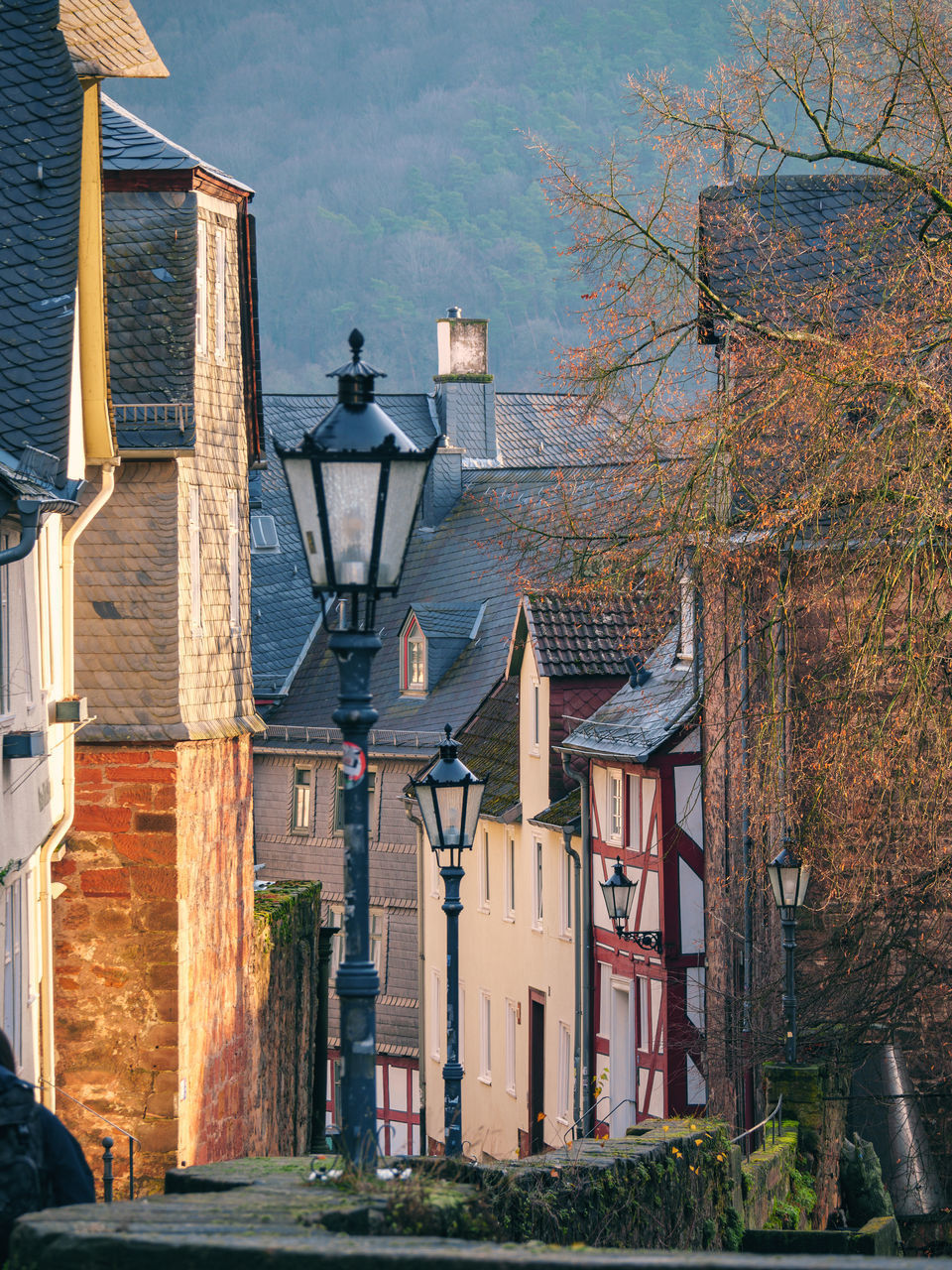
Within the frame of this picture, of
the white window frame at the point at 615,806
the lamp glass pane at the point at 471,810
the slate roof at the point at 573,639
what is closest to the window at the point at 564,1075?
the white window frame at the point at 615,806

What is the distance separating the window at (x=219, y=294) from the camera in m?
19.2

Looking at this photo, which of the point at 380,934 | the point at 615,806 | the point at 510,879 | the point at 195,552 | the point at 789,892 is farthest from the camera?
the point at 380,934

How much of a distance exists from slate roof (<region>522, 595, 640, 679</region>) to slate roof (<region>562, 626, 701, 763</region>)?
756mm

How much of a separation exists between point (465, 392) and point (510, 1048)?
76.4ft

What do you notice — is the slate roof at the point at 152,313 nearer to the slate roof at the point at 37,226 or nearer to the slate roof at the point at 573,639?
the slate roof at the point at 37,226

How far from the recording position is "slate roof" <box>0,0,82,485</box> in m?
12.6

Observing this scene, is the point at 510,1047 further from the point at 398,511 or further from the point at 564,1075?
the point at 398,511

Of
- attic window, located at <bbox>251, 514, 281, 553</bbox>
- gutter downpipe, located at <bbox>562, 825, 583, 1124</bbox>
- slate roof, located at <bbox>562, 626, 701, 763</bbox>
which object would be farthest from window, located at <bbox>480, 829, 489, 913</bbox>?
attic window, located at <bbox>251, 514, 281, 553</bbox>

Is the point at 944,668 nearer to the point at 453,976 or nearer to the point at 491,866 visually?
the point at 453,976

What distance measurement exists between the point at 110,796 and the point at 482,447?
34.7m

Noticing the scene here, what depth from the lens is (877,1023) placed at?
61.6 feet

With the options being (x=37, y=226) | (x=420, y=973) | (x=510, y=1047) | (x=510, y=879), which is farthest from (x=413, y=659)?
(x=37, y=226)

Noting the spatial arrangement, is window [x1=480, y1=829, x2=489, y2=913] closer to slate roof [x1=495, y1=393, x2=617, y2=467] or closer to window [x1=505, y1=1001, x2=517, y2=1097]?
window [x1=505, y1=1001, x2=517, y2=1097]

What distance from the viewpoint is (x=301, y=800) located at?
135ft
